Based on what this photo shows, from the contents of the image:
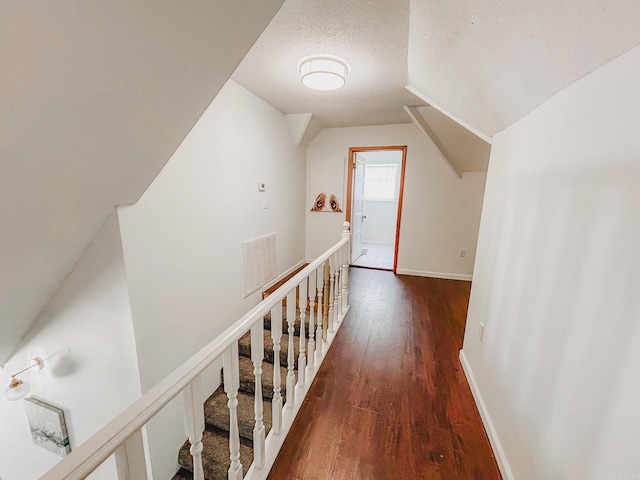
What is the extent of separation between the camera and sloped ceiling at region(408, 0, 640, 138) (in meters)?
0.71

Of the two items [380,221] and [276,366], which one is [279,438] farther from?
[380,221]

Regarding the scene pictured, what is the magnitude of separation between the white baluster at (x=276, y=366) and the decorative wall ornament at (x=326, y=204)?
3172 mm

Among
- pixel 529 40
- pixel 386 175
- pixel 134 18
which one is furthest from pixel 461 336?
pixel 386 175

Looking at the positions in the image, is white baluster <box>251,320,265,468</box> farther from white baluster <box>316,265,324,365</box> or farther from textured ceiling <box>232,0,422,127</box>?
textured ceiling <box>232,0,422,127</box>

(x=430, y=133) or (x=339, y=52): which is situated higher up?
(x=339, y=52)

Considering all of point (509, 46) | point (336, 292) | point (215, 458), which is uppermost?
point (509, 46)

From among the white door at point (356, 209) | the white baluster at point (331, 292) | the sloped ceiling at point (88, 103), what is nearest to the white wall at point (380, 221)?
the white door at point (356, 209)

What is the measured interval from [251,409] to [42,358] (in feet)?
4.59

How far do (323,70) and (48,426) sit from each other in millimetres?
3140

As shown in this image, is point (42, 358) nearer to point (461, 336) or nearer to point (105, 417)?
point (105, 417)

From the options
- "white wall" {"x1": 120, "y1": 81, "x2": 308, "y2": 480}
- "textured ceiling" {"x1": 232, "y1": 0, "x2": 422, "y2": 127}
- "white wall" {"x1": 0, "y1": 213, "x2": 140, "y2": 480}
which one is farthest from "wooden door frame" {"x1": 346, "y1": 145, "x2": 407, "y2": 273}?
"white wall" {"x1": 0, "y1": 213, "x2": 140, "y2": 480}

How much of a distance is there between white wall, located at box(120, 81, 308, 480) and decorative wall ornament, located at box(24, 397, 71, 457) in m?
0.63

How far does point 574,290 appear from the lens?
0.87m

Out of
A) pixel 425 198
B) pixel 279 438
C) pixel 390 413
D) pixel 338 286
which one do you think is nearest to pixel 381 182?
pixel 425 198
